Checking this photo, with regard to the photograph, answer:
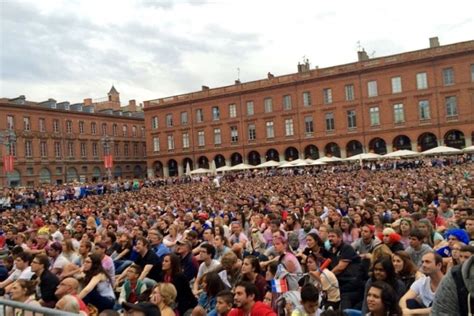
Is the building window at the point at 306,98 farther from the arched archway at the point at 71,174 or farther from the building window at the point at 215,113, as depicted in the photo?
the arched archway at the point at 71,174

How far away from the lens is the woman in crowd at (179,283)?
7.06 metres

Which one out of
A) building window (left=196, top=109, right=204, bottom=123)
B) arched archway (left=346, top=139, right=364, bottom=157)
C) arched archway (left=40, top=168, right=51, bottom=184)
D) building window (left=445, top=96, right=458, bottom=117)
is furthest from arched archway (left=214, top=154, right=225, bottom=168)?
building window (left=445, top=96, right=458, bottom=117)

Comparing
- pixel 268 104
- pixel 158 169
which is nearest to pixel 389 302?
pixel 268 104

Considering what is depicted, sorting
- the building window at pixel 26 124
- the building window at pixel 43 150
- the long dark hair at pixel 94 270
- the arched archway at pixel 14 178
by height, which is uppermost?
the building window at pixel 26 124

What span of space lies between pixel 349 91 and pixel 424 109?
8121 mm

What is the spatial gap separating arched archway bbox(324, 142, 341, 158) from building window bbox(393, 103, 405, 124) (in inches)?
283

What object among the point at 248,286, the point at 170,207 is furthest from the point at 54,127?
the point at 248,286

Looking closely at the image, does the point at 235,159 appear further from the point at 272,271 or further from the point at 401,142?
the point at 272,271

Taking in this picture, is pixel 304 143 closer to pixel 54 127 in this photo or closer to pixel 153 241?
pixel 54 127

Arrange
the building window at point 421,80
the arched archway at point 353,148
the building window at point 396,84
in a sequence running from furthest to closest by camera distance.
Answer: the arched archway at point 353,148
the building window at point 396,84
the building window at point 421,80

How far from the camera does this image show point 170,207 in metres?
Result: 19.6

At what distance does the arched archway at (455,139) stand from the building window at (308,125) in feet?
46.7

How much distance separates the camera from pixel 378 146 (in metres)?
53.1

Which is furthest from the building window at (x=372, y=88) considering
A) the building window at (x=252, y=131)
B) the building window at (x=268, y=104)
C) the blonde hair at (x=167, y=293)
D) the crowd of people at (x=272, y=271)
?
the blonde hair at (x=167, y=293)
